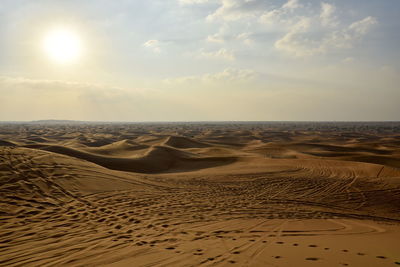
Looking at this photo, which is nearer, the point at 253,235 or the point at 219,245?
the point at 219,245

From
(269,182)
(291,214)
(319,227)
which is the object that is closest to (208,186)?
Answer: (269,182)

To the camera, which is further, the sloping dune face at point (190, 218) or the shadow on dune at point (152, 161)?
the shadow on dune at point (152, 161)

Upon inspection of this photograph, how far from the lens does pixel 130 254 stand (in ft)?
16.6

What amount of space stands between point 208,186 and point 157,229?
674cm

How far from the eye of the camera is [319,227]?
7.43 metres

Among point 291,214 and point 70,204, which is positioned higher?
point 70,204

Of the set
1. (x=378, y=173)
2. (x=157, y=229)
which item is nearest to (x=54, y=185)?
(x=157, y=229)

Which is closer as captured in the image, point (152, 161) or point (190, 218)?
point (190, 218)

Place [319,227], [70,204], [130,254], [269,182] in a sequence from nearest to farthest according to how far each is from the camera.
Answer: [130,254], [319,227], [70,204], [269,182]

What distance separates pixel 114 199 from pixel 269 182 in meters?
8.43

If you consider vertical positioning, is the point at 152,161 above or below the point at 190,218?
below

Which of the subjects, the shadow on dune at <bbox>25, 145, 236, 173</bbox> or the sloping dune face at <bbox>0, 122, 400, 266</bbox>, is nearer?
the sloping dune face at <bbox>0, 122, 400, 266</bbox>

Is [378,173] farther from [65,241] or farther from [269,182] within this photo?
[65,241]

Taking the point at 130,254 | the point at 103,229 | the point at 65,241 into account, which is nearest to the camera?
the point at 130,254
